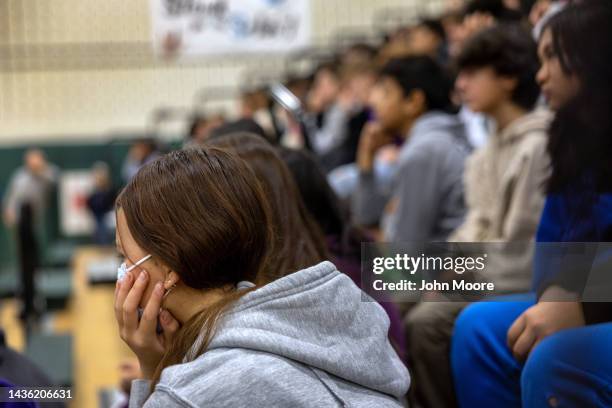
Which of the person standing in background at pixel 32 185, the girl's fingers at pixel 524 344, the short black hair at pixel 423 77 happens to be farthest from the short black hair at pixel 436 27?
the girl's fingers at pixel 524 344

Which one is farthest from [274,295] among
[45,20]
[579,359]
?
[45,20]

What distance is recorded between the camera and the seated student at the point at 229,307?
119 centimetres

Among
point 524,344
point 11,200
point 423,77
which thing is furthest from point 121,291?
point 11,200

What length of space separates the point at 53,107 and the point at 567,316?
717 cm

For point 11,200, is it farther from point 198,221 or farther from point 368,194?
point 198,221

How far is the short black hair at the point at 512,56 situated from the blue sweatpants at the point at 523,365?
103 centimetres

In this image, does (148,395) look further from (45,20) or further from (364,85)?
(364,85)

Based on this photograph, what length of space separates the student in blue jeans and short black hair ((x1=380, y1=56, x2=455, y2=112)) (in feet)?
6.03

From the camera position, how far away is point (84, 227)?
348 inches

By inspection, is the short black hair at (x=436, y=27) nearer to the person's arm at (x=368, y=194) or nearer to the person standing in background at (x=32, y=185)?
the person's arm at (x=368, y=194)

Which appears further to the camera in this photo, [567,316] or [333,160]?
[333,160]

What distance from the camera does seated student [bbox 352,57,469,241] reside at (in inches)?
122

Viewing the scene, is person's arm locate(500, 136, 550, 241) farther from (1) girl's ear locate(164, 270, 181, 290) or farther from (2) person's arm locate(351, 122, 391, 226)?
(2) person's arm locate(351, 122, 391, 226)

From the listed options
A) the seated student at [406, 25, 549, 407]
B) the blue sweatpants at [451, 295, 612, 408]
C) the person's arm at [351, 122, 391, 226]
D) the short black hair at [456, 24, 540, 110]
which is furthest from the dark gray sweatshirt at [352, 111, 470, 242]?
the blue sweatpants at [451, 295, 612, 408]
